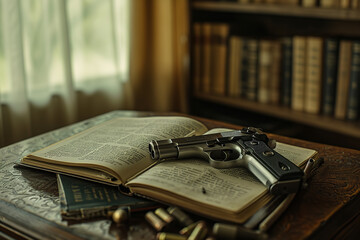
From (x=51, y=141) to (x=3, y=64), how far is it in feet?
1.71

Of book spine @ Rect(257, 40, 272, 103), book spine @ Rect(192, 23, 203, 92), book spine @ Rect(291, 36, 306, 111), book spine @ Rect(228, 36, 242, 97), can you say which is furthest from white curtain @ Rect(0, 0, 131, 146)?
book spine @ Rect(291, 36, 306, 111)

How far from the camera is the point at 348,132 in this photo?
54.9 inches

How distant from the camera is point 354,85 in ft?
4.57

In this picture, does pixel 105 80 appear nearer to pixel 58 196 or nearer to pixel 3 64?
A: pixel 3 64

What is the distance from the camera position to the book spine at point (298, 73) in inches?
58.8

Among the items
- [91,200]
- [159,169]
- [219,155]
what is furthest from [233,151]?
[91,200]

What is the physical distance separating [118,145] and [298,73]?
0.89m

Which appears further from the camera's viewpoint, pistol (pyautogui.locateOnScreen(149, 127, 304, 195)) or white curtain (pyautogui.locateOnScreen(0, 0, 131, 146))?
white curtain (pyautogui.locateOnScreen(0, 0, 131, 146))

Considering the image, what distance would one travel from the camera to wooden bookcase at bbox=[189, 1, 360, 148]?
145 cm

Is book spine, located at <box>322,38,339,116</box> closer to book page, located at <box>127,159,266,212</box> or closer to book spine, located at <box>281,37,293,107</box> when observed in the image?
book spine, located at <box>281,37,293,107</box>

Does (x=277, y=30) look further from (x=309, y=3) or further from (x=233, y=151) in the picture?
(x=233, y=151)

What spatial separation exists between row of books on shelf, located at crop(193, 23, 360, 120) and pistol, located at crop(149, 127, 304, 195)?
0.73 m

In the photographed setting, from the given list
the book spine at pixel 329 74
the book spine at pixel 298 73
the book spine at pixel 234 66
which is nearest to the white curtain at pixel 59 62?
the book spine at pixel 234 66

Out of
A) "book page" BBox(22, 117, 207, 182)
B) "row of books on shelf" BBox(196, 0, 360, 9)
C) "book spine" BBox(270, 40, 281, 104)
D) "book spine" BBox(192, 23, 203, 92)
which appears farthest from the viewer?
"book spine" BBox(192, 23, 203, 92)
